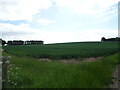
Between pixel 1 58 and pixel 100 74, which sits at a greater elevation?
pixel 1 58

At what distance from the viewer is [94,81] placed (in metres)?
10.4

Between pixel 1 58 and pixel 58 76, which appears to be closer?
pixel 1 58

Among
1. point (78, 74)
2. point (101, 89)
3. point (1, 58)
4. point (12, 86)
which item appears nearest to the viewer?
point (1, 58)


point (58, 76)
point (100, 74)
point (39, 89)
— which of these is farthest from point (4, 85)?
point (100, 74)

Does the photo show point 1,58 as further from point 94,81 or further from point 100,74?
point 100,74

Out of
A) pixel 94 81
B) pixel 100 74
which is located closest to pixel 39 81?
pixel 94 81

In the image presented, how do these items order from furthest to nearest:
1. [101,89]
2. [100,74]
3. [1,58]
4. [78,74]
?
[100,74]
[78,74]
[101,89]
[1,58]

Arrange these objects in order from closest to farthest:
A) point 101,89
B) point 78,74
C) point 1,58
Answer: point 1,58 < point 101,89 < point 78,74

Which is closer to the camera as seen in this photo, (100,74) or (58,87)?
(58,87)

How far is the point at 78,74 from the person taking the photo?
1093 centimetres

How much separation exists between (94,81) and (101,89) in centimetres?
42

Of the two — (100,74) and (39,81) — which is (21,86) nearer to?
(39,81)

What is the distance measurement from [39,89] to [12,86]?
98 cm

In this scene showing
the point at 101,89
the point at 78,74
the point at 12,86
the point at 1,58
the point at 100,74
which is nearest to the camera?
the point at 1,58
